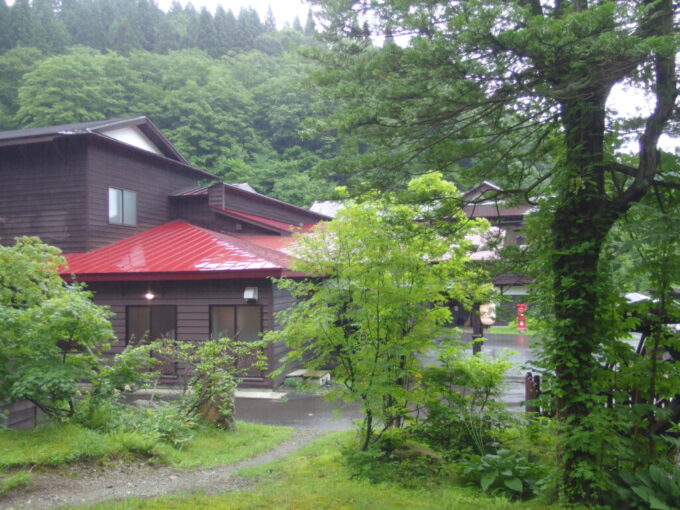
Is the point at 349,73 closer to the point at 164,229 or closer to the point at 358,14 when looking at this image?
the point at 358,14

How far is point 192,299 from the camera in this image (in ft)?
44.7

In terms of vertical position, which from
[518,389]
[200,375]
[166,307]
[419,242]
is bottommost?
[518,389]

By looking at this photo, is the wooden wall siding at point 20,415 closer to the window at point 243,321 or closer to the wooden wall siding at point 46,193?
the window at point 243,321

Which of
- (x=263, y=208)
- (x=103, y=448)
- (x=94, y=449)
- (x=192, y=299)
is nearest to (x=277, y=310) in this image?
(x=192, y=299)

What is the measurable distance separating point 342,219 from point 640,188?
3.71 metres

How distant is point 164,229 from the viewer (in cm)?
1758

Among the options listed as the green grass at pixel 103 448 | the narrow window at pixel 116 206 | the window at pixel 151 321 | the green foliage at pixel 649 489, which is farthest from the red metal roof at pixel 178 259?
the green foliage at pixel 649 489

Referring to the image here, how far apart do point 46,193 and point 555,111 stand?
50.9 ft

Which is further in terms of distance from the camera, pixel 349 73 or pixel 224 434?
pixel 224 434

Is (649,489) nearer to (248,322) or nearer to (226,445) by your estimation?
(226,445)

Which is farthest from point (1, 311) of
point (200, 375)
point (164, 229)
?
point (164, 229)

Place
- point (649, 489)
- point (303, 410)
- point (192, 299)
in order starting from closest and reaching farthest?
1. point (649, 489)
2. point (303, 410)
3. point (192, 299)

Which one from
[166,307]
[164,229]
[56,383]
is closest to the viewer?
[56,383]

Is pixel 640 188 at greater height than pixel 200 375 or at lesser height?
greater
